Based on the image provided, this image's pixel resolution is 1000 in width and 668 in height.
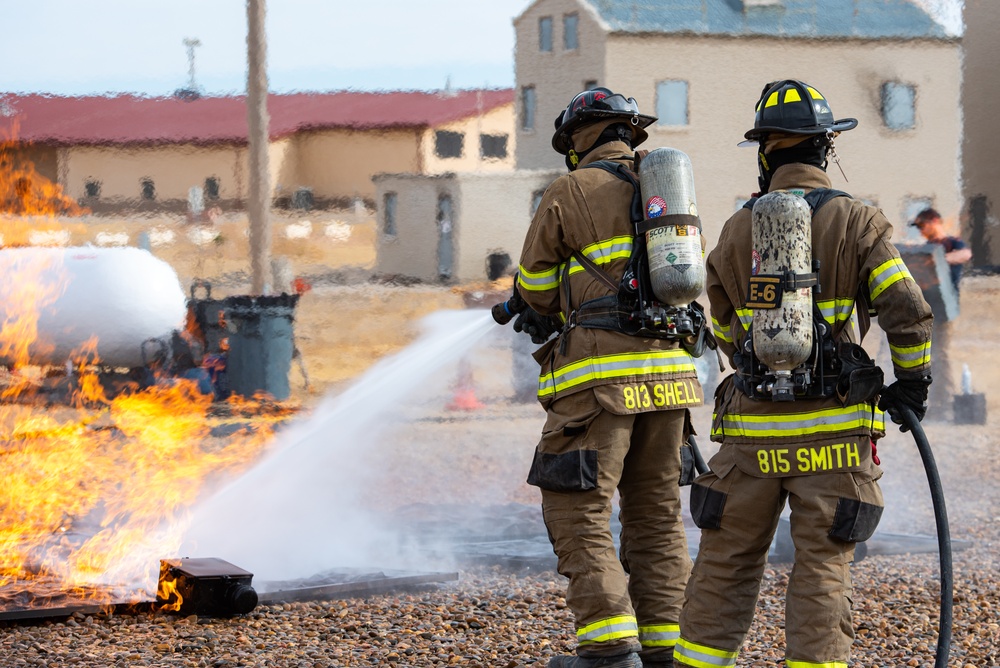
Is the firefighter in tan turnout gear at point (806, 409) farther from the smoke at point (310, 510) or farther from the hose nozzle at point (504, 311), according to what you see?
the smoke at point (310, 510)

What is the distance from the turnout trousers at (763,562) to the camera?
3.24m

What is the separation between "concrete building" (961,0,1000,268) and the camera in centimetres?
1462

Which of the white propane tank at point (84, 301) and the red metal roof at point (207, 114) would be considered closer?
the red metal roof at point (207, 114)

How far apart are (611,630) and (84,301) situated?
882 centimetres

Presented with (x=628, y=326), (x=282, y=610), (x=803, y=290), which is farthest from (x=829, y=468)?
(x=282, y=610)

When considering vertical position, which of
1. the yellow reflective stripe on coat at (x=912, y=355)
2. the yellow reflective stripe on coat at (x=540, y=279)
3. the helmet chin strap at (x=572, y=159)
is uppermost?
the helmet chin strap at (x=572, y=159)

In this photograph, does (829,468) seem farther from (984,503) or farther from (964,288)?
(964,288)

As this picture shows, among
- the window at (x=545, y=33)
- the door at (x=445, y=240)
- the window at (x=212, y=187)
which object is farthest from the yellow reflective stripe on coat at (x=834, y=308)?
the window at (x=545, y=33)

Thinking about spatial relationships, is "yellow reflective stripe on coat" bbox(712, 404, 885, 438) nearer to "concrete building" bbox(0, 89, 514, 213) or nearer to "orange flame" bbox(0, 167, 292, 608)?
"orange flame" bbox(0, 167, 292, 608)

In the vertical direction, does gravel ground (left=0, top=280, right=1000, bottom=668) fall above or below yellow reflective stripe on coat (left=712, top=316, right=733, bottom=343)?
below

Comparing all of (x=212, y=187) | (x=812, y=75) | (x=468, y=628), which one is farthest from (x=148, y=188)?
(x=812, y=75)

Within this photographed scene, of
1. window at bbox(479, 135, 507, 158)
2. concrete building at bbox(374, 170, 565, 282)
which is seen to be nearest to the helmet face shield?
concrete building at bbox(374, 170, 565, 282)

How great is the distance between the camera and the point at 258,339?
39.4 feet

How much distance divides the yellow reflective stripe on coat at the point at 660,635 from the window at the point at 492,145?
969 centimetres
